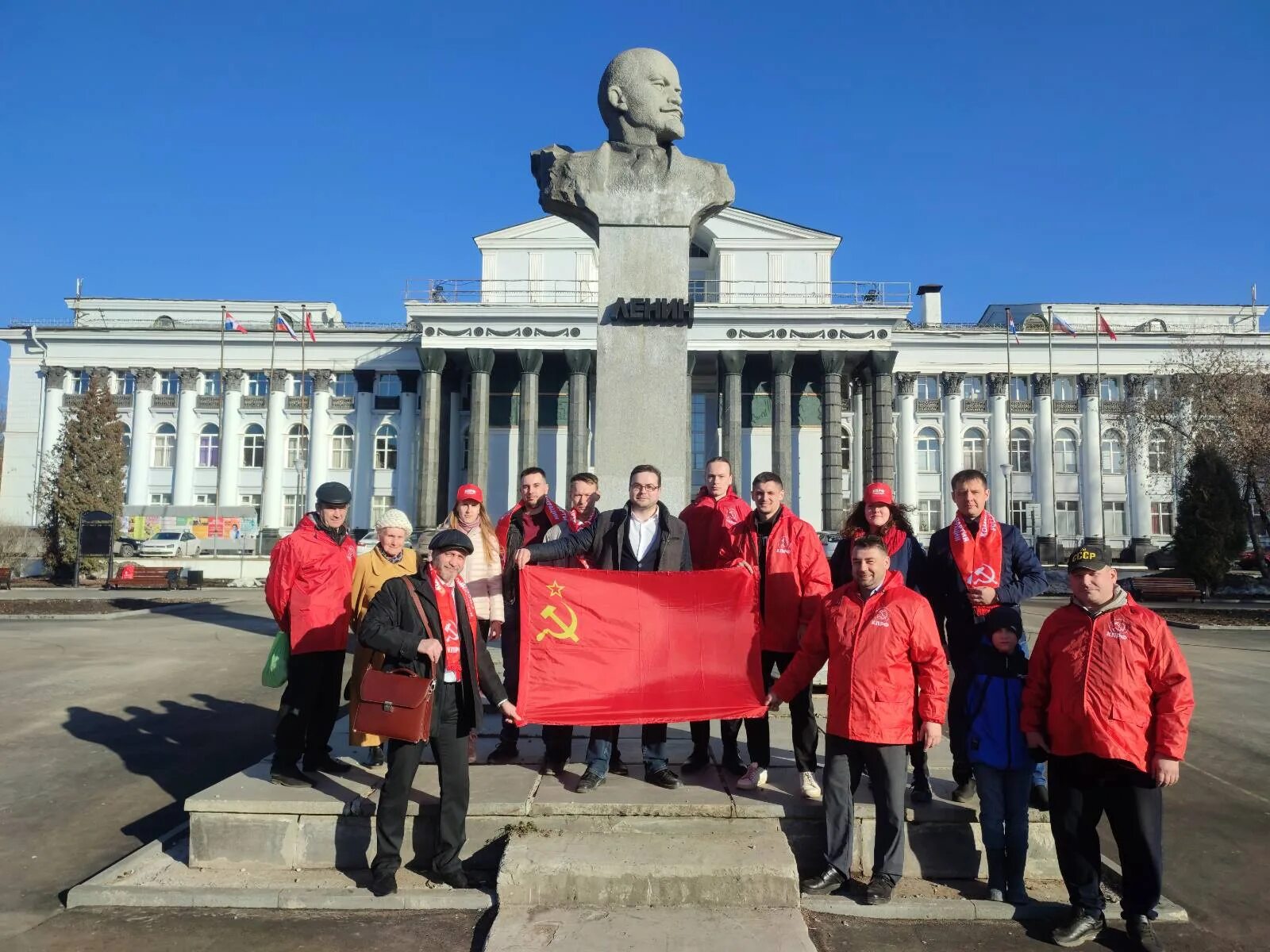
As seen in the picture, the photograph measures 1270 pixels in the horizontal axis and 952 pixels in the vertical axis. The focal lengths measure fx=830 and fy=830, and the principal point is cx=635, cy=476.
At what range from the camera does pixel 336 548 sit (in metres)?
6.03

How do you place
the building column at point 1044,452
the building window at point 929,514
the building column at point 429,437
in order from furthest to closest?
the building column at point 1044,452
the building window at point 929,514
the building column at point 429,437

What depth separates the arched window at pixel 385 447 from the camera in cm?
5212

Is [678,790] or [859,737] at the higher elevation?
[859,737]

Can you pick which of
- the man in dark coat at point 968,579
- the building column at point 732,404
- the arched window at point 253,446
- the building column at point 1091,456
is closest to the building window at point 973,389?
the building column at point 1091,456

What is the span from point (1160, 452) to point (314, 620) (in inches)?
1716

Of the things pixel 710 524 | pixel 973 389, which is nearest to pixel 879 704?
pixel 710 524

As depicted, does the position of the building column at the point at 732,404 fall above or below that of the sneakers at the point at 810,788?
above

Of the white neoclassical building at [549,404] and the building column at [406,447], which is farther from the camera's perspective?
the building column at [406,447]

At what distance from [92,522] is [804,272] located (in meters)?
36.0

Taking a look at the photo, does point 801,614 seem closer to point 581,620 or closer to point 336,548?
point 581,620

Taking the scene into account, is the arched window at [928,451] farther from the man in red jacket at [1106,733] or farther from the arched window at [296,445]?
the man in red jacket at [1106,733]

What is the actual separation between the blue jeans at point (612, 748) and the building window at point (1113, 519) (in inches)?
2114

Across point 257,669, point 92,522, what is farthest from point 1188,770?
point 92,522

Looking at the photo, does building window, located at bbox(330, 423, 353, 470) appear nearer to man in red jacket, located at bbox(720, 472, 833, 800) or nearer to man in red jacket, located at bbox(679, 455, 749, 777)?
man in red jacket, located at bbox(679, 455, 749, 777)
